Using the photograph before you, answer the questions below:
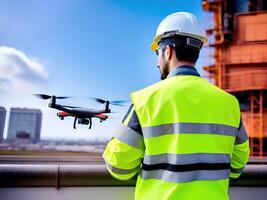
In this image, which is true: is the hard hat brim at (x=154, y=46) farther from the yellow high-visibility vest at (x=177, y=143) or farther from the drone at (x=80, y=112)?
the drone at (x=80, y=112)

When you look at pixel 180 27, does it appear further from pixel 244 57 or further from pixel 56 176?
pixel 244 57

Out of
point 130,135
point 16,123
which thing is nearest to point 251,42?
point 16,123

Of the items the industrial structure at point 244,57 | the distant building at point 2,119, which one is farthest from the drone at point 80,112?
the industrial structure at point 244,57

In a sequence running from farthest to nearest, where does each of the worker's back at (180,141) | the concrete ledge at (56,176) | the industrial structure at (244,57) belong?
the industrial structure at (244,57) < the concrete ledge at (56,176) < the worker's back at (180,141)

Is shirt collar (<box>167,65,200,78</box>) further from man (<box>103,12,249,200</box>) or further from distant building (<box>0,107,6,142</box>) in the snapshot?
distant building (<box>0,107,6,142</box>)

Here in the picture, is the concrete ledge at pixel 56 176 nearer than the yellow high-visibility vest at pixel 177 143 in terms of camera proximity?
No

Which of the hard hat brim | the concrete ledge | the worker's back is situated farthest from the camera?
the concrete ledge

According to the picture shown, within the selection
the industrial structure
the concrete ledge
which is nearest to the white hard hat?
the concrete ledge

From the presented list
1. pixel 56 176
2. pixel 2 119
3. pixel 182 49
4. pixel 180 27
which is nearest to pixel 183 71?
pixel 182 49

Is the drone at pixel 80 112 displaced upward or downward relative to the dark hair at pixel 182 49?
downward
